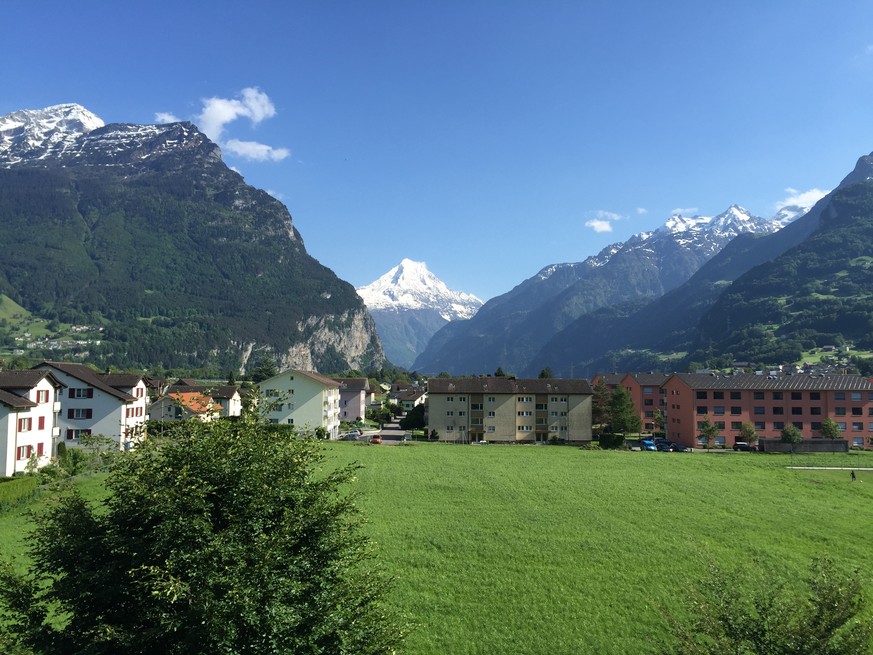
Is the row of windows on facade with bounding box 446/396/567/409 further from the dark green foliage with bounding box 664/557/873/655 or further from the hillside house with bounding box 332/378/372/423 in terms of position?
the dark green foliage with bounding box 664/557/873/655

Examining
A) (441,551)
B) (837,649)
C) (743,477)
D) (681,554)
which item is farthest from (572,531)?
(743,477)

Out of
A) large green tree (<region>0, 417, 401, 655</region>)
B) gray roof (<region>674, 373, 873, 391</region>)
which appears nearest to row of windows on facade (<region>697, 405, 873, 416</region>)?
gray roof (<region>674, 373, 873, 391</region>)

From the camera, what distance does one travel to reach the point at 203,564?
1075 cm

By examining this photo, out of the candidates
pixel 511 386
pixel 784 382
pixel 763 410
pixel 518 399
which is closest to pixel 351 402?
pixel 511 386

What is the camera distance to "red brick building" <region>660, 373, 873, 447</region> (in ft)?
293

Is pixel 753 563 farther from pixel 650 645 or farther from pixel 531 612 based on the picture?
pixel 531 612

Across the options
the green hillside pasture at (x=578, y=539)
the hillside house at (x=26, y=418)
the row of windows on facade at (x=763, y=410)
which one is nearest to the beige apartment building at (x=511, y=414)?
the row of windows on facade at (x=763, y=410)

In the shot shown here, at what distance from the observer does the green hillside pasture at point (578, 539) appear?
22719mm

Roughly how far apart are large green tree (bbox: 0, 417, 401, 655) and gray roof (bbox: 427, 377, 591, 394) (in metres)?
79.1

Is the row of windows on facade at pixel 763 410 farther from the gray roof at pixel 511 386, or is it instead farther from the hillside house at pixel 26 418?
the hillside house at pixel 26 418

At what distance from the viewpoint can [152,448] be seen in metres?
12.9

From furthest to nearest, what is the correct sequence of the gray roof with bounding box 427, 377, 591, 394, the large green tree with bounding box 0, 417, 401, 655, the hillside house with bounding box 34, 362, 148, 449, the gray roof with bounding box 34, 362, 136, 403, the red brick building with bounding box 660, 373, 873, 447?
1. the gray roof with bounding box 427, 377, 591, 394
2. the red brick building with bounding box 660, 373, 873, 447
3. the gray roof with bounding box 34, 362, 136, 403
4. the hillside house with bounding box 34, 362, 148, 449
5. the large green tree with bounding box 0, 417, 401, 655

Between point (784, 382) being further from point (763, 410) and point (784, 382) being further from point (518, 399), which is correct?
point (518, 399)

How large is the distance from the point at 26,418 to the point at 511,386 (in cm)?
6646
